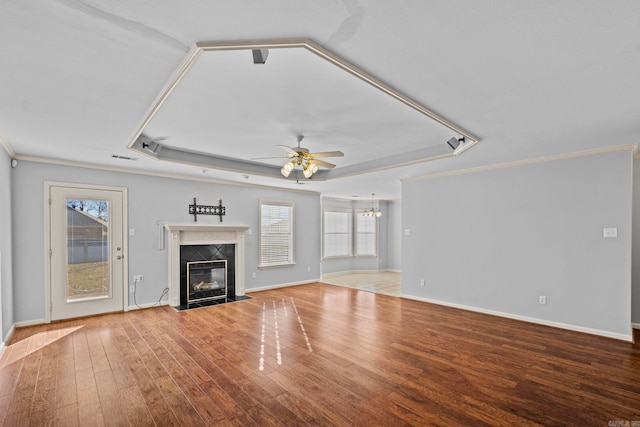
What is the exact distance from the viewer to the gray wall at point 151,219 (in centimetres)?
437

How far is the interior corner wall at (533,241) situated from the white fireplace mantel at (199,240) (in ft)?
11.9

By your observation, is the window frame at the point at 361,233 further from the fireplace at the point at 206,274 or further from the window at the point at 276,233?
the fireplace at the point at 206,274

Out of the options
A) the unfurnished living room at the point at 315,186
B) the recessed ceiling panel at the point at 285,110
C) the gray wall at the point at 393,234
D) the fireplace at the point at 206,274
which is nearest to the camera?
the unfurnished living room at the point at 315,186

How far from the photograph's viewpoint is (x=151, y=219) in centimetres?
549

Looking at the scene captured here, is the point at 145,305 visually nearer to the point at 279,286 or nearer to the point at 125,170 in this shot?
the point at 125,170

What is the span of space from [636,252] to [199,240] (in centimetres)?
723

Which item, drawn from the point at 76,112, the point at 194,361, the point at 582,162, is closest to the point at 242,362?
the point at 194,361

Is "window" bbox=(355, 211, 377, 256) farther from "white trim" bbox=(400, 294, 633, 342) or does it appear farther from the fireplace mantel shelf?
the fireplace mantel shelf

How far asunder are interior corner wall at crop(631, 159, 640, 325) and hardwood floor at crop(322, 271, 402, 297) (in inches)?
143

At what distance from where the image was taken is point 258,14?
1486 millimetres

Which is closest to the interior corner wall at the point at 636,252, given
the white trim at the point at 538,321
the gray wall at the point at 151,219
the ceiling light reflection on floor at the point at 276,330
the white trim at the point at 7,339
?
the white trim at the point at 538,321

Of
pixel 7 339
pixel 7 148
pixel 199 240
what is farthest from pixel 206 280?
pixel 7 148

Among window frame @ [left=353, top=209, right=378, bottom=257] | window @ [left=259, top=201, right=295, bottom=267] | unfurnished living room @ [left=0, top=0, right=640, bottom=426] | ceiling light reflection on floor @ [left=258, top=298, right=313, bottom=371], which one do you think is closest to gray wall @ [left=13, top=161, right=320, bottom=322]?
unfurnished living room @ [left=0, top=0, right=640, bottom=426]

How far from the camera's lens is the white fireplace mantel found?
5.56 metres
